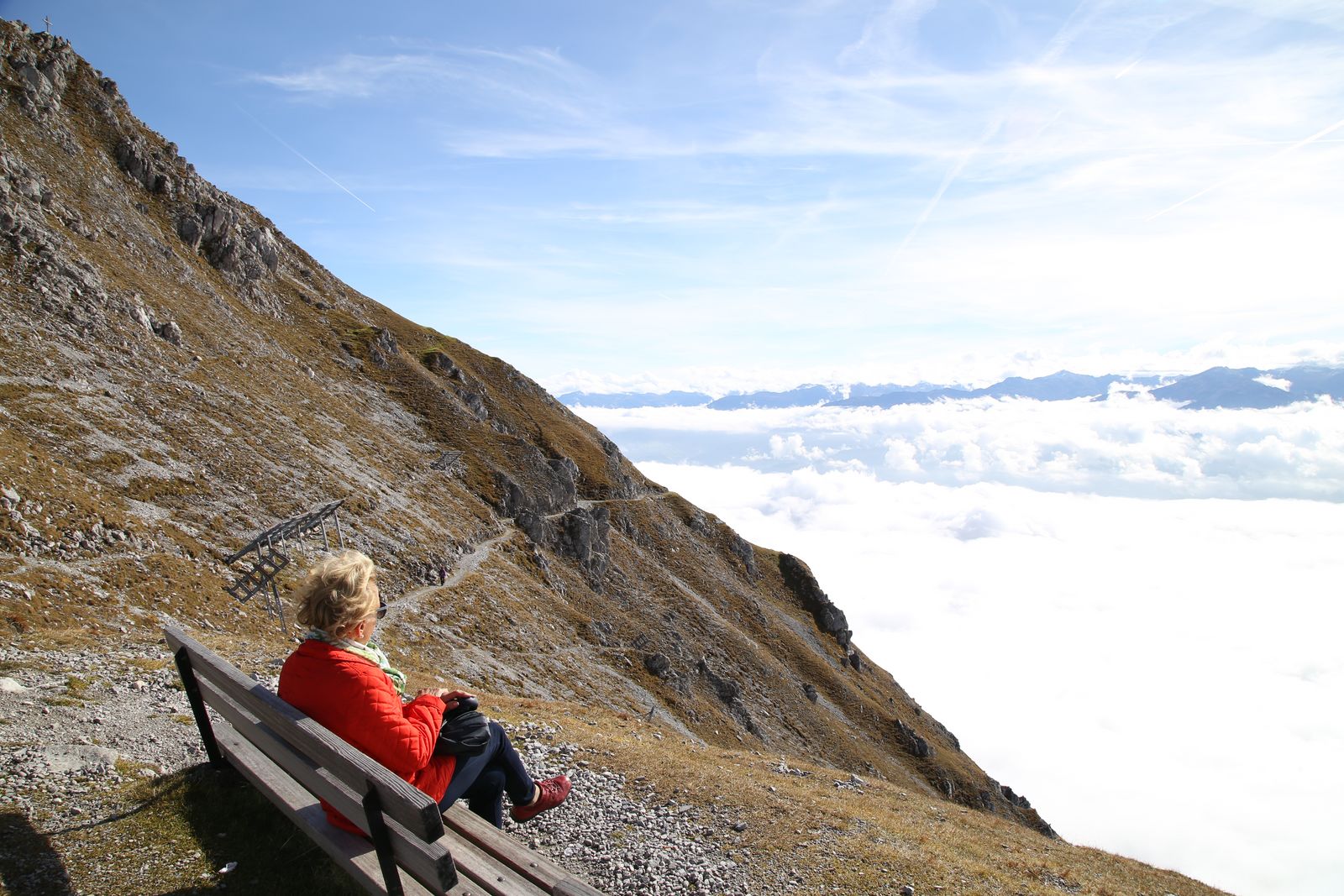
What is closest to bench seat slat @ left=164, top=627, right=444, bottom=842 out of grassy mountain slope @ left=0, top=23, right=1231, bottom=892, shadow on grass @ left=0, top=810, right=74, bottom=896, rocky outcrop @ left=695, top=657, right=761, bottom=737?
shadow on grass @ left=0, top=810, right=74, bottom=896

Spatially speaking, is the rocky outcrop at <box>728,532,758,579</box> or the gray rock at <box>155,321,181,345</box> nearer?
the gray rock at <box>155,321,181,345</box>

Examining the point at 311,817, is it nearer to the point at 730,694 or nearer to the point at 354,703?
the point at 354,703

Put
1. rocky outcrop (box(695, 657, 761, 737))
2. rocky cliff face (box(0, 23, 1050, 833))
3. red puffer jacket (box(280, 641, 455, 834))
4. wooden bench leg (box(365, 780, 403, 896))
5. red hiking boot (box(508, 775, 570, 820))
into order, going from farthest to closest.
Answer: rocky outcrop (box(695, 657, 761, 737))
rocky cliff face (box(0, 23, 1050, 833))
red hiking boot (box(508, 775, 570, 820))
red puffer jacket (box(280, 641, 455, 834))
wooden bench leg (box(365, 780, 403, 896))

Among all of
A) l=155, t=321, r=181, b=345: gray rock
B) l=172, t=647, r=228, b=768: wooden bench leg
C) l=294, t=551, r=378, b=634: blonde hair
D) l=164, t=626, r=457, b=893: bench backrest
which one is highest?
l=155, t=321, r=181, b=345: gray rock

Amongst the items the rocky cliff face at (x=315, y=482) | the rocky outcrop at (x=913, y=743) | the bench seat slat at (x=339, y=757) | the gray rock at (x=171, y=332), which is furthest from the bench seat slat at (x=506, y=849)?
the rocky outcrop at (x=913, y=743)

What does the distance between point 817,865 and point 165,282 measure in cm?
8238

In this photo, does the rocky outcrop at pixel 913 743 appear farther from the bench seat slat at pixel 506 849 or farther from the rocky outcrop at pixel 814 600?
the bench seat slat at pixel 506 849

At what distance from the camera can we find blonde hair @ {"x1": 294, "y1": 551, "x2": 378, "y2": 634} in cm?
611

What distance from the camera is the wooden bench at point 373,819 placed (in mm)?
5012

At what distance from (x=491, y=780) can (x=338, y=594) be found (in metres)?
3.29

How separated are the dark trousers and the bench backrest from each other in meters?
1.30

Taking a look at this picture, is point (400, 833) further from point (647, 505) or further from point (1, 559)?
point (647, 505)

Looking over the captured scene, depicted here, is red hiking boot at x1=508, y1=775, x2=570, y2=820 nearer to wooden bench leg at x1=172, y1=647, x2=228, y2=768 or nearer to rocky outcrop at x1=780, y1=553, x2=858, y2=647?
wooden bench leg at x1=172, y1=647, x2=228, y2=768

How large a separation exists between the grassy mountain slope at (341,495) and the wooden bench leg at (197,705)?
9325 mm
